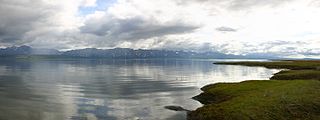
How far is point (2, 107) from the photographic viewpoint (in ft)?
170

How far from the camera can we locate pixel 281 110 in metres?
38.9

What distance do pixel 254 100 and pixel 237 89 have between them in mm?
17479

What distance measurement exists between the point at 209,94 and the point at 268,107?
23.9 meters

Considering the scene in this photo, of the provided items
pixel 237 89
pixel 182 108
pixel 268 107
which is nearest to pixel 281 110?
pixel 268 107

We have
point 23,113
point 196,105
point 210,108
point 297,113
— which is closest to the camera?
point 297,113

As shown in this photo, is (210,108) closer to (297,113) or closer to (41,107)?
(297,113)

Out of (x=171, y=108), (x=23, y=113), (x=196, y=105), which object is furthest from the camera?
(x=196, y=105)

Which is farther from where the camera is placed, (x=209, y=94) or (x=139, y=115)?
(x=209, y=94)

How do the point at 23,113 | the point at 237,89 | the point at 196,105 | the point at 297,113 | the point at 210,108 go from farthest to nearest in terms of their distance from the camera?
1. the point at 237,89
2. the point at 196,105
3. the point at 23,113
4. the point at 210,108
5. the point at 297,113

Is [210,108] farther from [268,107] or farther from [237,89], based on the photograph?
[237,89]

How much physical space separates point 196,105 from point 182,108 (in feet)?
14.1

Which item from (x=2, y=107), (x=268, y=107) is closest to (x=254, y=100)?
(x=268, y=107)

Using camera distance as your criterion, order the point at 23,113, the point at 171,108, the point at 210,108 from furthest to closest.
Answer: the point at 171,108 → the point at 23,113 → the point at 210,108

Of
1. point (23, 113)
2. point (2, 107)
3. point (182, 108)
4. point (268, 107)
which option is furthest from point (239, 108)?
point (2, 107)
